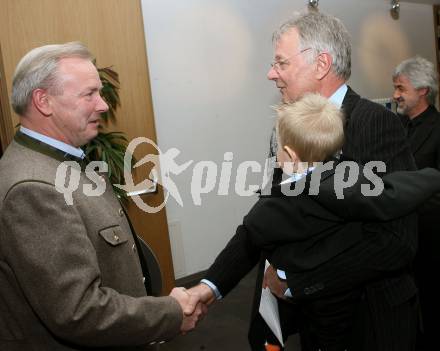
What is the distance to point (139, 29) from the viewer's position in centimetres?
327

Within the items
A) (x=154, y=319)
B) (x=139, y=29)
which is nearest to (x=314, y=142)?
(x=154, y=319)

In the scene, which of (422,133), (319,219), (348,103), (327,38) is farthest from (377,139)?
(422,133)

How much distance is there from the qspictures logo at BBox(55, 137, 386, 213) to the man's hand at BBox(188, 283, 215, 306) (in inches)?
16.8

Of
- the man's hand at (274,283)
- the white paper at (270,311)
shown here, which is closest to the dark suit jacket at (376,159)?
the man's hand at (274,283)

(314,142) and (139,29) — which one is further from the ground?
(139,29)

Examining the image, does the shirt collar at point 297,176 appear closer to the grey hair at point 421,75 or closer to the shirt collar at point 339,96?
the shirt collar at point 339,96

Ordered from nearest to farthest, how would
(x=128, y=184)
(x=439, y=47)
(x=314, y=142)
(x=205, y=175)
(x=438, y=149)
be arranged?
(x=314, y=142) < (x=438, y=149) < (x=128, y=184) < (x=205, y=175) < (x=439, y=47)

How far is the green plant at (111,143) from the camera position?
9.40 feet

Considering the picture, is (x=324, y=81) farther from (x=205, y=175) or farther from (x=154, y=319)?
(x=205, y=175)

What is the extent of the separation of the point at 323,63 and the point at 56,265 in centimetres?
113

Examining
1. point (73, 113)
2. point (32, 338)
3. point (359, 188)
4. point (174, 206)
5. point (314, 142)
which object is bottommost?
point (174, 206)

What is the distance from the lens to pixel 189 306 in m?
1.53

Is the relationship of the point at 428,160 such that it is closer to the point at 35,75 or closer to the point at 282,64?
the point at 282,64

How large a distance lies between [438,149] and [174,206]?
225cm
